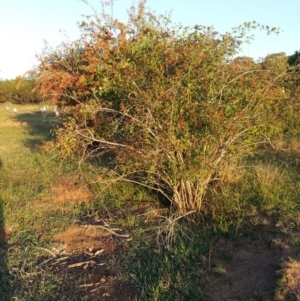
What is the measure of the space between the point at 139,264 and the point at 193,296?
869 millimetres

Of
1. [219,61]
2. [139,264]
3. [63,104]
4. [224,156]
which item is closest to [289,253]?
[139,264]

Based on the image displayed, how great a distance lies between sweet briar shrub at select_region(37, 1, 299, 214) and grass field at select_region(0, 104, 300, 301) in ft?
1.72

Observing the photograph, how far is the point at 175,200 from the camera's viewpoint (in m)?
6.50

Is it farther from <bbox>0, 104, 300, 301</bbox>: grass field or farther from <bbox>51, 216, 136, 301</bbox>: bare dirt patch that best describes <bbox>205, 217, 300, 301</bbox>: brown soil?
<bbox>51, 216, 136, 301</bbox>: bare dirt patch

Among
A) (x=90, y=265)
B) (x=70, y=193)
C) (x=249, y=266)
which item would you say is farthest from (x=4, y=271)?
(x=70, y=193)

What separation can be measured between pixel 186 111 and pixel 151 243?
1.71 metres

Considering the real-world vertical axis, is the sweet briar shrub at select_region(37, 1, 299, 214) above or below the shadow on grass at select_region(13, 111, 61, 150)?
above

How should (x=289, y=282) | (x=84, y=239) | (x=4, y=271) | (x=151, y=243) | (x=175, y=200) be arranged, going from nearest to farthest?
(x=289, y=282), (x=4, y=271), (x=151, y=243), (x=84, y=239), (x=175, y=200)

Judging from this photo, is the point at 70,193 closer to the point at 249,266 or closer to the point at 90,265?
the point at 90,265

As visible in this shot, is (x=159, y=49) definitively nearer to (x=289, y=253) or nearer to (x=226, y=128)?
(x=226, y=128)

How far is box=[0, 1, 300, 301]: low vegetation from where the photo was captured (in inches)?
185

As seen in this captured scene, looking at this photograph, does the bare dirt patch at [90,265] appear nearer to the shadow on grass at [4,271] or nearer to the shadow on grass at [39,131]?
the shadow on grass at [4,271]

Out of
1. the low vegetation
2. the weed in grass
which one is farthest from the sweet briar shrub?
the weed in grass

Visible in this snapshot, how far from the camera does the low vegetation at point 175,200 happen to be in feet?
15.4
